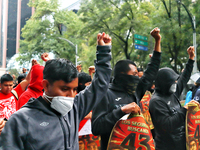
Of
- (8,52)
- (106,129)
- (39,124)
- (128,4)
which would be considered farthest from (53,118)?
(8,52)

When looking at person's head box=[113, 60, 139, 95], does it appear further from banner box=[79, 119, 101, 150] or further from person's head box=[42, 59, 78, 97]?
person's head box=[42, 59, 78, 97]

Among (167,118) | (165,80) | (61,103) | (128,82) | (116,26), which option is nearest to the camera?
(61,103)

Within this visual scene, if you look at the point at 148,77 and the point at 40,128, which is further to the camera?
the point at 148,77

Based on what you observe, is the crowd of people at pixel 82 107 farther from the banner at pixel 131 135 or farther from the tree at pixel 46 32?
the tree at pixel 46 32

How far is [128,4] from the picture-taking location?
20.6m

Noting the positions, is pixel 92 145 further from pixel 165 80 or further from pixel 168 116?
pixel 165 80

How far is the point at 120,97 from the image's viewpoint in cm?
300

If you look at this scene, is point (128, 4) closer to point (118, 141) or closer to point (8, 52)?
point (118, 141)

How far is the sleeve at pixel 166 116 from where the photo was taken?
3.34 meters

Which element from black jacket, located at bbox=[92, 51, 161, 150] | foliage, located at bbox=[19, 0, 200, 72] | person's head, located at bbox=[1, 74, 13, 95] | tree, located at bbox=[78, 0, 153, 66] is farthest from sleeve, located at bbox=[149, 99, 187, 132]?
tree, located at bbox=[78, 0, 153, 66]

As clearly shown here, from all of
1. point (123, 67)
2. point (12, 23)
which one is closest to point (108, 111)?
point (123, 67)

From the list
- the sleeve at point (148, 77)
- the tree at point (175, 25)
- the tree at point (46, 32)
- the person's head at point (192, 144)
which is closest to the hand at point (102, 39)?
the sleeve at point (148, 77)

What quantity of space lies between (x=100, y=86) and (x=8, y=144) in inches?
33.3

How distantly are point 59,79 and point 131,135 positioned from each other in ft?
4.12
